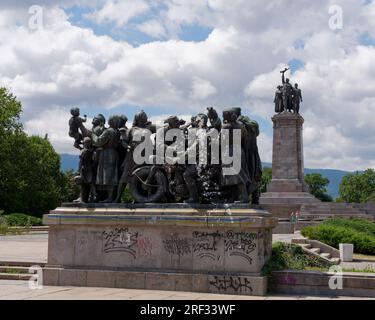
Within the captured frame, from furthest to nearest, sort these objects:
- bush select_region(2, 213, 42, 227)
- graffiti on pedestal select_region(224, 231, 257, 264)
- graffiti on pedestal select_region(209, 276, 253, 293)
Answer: bush select_region(2, 213, 42, 227), graffiti on pedestal select_region(224, 231, 257, 264), graffiti on pedestal select_region(209, 276, 253, 293)

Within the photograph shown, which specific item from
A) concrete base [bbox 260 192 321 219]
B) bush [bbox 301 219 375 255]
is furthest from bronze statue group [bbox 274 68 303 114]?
bush [bbox 301 219 375 255]

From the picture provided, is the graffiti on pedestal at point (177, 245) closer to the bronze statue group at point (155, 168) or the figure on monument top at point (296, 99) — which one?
the bronze statue group at point (155, 168)

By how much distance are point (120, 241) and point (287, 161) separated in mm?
33991

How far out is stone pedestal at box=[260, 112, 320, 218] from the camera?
4394cm

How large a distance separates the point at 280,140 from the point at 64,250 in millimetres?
34245

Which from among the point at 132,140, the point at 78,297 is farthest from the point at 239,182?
the point at 78,297

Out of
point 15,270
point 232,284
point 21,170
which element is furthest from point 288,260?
point 21,170

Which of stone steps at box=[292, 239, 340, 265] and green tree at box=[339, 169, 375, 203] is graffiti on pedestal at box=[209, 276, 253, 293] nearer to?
stone steps at box=[292, 239, 340, 265]

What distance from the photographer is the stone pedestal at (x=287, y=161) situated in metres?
43.9

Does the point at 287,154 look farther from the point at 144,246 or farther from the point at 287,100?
the point at 144,246

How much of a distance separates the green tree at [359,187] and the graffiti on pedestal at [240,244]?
358 feet

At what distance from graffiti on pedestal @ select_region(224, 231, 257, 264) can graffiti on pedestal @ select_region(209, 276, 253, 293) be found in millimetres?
482

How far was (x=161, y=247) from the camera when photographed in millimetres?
12180
